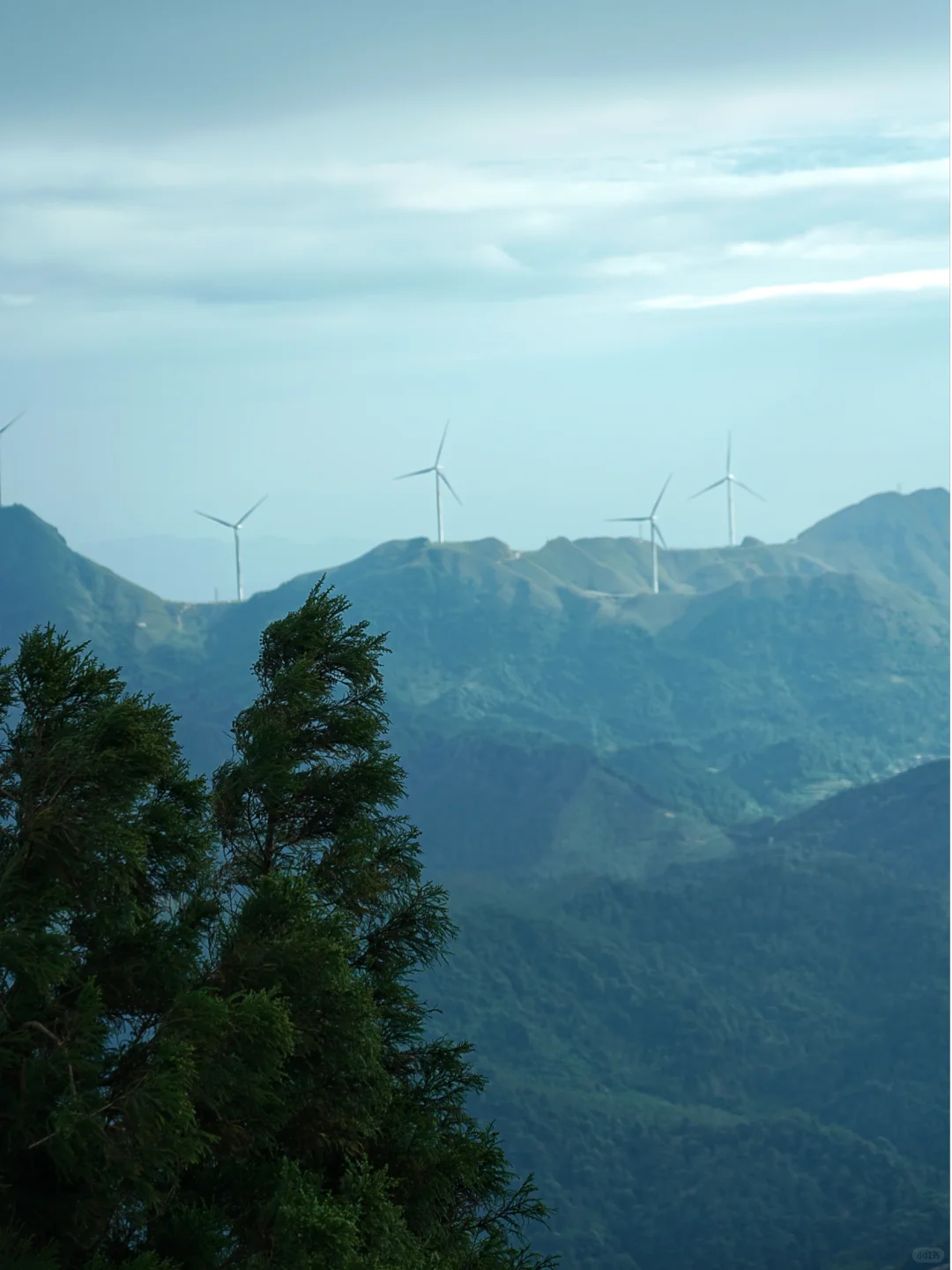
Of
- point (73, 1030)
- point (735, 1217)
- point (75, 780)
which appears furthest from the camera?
point (735, 1217)

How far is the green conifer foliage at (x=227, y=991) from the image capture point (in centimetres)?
1016

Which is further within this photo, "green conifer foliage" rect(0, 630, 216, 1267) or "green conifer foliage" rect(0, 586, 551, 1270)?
"green conifer foliage" rect(0, 586, 551, 1270)

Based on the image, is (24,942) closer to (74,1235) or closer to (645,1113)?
(74,1235)

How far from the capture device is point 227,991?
11.6 meters

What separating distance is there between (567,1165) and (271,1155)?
6546 inches

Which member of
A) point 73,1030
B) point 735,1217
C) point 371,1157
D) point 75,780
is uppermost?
point 75,780

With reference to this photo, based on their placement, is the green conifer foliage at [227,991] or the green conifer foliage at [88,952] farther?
the green conifer foliage at [227,991]

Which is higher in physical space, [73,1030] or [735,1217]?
[73,1030]

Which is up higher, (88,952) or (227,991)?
(88,952)

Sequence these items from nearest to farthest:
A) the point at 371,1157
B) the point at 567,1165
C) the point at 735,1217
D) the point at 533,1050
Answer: the point at 371,1157, the point at 735,1217, the point at 567,1165, the point at 533,1050

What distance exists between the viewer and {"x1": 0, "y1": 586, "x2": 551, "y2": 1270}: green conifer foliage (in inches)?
400

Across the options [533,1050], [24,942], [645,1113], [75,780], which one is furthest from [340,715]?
[533,1050]

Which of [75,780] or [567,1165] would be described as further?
[567,1165]

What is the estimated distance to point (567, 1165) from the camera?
555 ft
